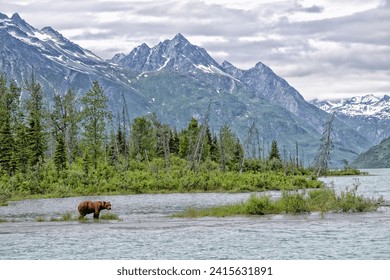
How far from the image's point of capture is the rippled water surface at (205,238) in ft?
105

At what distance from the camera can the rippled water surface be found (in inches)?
1262

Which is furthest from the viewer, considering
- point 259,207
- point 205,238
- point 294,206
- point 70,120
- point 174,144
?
point 174,144

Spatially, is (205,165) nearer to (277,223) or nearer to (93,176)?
(93,176)

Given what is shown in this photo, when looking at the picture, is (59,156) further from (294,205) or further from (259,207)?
(294,205)

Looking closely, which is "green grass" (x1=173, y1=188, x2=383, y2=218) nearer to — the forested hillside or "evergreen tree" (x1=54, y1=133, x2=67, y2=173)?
the forested hillside

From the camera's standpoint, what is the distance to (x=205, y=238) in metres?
37.5

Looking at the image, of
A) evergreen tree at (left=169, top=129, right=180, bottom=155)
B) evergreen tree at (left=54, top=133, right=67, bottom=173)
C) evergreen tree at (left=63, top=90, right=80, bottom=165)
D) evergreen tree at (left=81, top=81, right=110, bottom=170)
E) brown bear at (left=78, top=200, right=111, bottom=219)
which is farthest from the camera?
evergreen tree at (left=169, top=129, right=180, bottom=155)

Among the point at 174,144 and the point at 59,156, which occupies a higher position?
the point at 174,144

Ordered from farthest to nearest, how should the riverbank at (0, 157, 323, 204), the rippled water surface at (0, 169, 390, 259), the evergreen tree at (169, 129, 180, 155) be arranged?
1. the evergreen tree at (169, 129, 180, 155)
2. the riverbank at (0, 157, 323, 204)
3. the rippled water surface at (0, 169, 390, 259)

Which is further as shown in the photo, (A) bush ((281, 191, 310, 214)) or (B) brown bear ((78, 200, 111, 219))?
(A) bush ((281, 191, 310, 214))

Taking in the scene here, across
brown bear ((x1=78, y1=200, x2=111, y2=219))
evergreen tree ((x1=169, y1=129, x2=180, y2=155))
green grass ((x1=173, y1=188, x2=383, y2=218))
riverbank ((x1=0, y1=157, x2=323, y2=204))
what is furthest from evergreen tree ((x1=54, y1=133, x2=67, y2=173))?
evergreen tree ((x1=169, y1=129, x2=180, y2=155))

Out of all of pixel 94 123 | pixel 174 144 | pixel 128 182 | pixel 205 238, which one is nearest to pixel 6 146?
pixel 128 182
